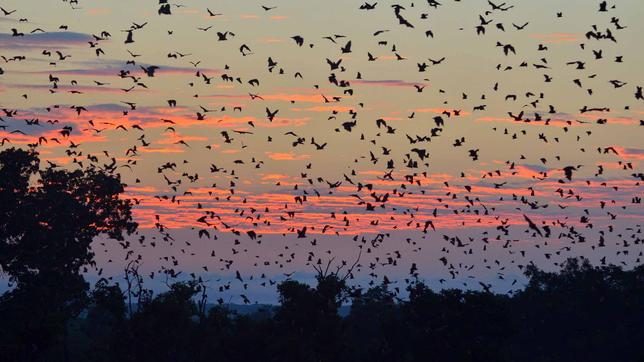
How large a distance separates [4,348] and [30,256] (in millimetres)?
28467

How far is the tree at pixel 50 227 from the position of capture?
92812mm

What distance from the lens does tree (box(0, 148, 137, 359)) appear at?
92.8 meters

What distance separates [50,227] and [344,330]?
31.7 m

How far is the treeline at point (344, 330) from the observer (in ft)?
290

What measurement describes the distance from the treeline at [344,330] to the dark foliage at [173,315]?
0.13 m

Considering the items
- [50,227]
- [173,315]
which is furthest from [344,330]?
[50,227]

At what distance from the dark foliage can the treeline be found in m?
0.13

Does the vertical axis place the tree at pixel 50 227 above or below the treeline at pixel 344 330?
above

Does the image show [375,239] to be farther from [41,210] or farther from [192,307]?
[41,210]

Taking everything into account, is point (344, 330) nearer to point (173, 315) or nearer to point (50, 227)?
point (173, 315)

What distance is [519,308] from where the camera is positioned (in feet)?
424

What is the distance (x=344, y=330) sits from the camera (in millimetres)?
92812

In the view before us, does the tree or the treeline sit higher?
the tree

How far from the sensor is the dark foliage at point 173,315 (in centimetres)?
8819
